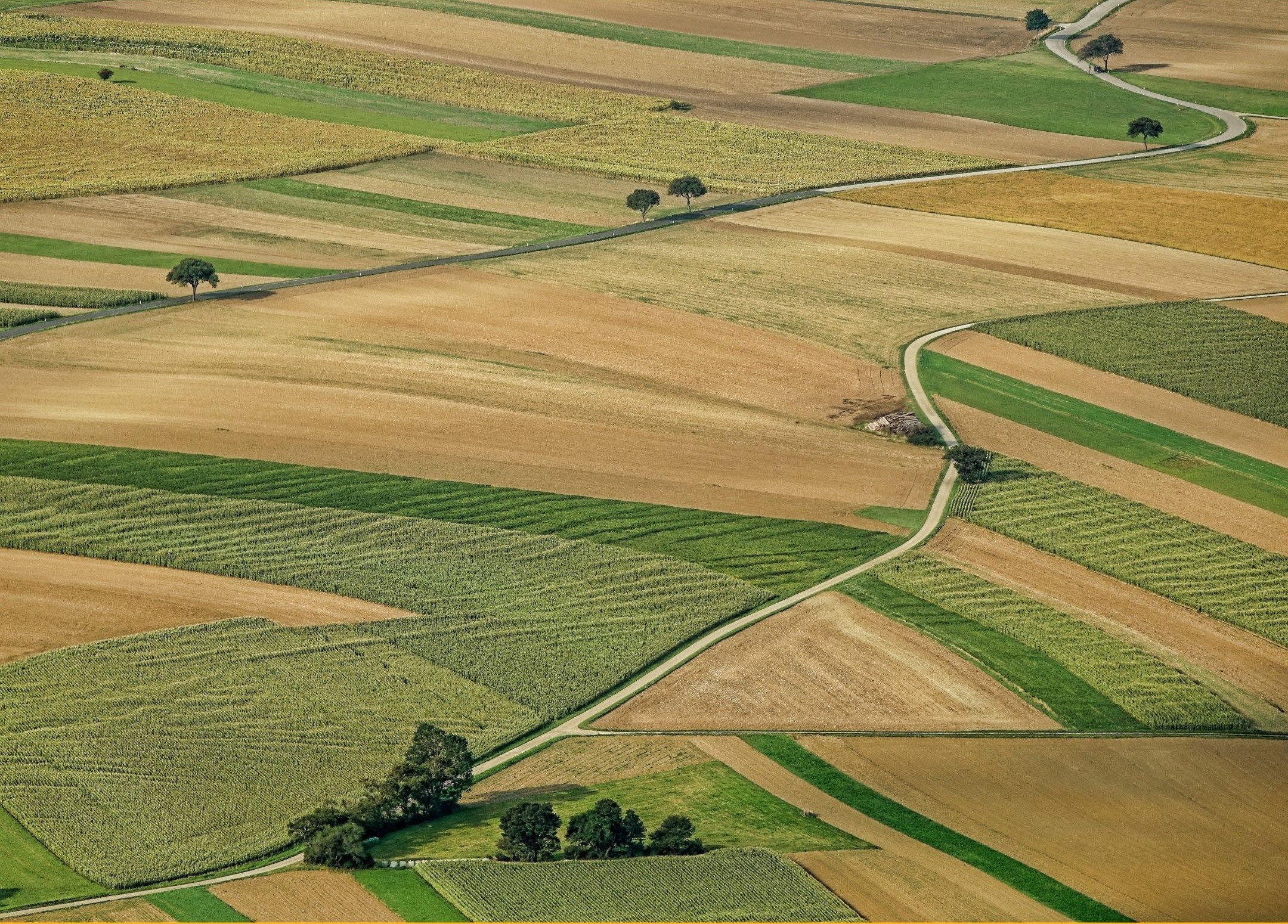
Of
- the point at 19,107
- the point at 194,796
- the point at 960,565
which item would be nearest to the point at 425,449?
the point at 960,565

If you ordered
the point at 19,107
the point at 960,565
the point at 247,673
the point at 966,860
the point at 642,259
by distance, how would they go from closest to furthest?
the point at 966,860, the point at 247,673, the point at 960,565, the point at 642,259, the point at 19,107

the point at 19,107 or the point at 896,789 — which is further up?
the point at 19,107

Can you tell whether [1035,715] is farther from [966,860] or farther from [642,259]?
[642,259]

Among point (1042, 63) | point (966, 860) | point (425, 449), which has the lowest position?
point (966, 860)

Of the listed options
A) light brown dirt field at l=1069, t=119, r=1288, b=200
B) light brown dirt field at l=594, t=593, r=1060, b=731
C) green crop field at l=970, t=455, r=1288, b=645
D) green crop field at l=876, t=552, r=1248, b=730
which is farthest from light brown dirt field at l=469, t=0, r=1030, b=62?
light brown dirt field at l=594, t=593, r=1060, b=731

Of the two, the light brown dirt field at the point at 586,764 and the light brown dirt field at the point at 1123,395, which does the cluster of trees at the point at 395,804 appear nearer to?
the light brown dirt field at the point at 586,764

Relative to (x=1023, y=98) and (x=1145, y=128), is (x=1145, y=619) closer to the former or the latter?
(x=1145, y=128)

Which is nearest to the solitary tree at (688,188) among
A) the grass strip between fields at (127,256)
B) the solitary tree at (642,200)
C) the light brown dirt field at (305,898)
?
the solitary tree at (642,200)
